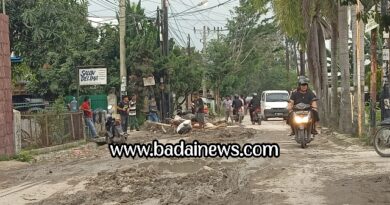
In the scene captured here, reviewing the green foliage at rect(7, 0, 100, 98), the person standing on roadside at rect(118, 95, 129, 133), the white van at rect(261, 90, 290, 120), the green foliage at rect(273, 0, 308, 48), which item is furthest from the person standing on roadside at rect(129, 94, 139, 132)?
the white van at rect(261, 90, 290, 120)

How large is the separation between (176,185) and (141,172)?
5.22 ft

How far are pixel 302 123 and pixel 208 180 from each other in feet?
20.1

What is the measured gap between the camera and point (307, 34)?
24.7m

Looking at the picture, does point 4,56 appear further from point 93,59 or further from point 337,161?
point 93,59

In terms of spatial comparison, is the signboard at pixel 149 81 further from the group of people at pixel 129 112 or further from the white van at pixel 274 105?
the white van at pixel 274 105

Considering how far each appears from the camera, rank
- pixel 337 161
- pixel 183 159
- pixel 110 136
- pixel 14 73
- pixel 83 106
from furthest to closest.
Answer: pixel 14 73 < pixel 83 106 < pixel 110 136 < pixel 183 159 < pixel 337 161

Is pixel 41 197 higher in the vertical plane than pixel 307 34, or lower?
lower

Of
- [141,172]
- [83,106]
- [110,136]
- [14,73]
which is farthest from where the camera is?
[14,73]

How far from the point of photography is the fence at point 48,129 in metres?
18.0

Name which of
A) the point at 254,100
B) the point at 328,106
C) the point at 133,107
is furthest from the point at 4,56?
the point at 254,100

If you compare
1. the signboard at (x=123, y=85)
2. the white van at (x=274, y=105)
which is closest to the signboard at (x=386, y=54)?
the signboard at (x=123, y=85)

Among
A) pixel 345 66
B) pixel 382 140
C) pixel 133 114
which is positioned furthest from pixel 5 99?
pixel 133 114

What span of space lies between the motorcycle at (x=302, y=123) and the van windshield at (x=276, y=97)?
72.6ft

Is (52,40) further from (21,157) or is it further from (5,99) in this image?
(21,157)
